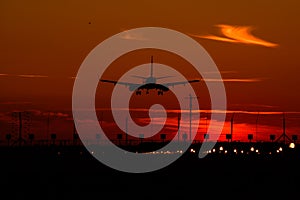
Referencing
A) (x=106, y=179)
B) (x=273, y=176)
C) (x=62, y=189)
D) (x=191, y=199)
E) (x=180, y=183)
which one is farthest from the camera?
(x=273, y=176)

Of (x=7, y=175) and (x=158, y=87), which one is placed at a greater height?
(x=158, y=87)

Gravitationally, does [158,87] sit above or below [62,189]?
above

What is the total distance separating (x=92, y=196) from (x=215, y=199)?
9554 mm

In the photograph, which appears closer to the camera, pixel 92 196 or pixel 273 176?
pixel 92 196

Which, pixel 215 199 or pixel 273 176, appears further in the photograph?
pixel 273 176

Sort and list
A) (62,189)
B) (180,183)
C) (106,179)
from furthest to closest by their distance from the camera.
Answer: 1. (106,179)
2. (180,183)
3. (62,189)

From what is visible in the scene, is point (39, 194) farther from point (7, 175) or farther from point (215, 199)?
point (7, 175)

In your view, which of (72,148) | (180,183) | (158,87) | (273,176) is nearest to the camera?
(180,183)

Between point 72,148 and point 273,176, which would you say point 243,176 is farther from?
point 72,148

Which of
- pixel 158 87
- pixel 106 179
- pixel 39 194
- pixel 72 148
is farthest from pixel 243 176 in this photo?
pixel 72 148

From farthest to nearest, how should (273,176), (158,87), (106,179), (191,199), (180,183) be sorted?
(158,87), (273,176), (106,179), (180,183), (191,199)

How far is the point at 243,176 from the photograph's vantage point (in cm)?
7544

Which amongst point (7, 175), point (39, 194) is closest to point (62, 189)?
point (39, 194)

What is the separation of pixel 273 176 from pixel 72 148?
327 feet
